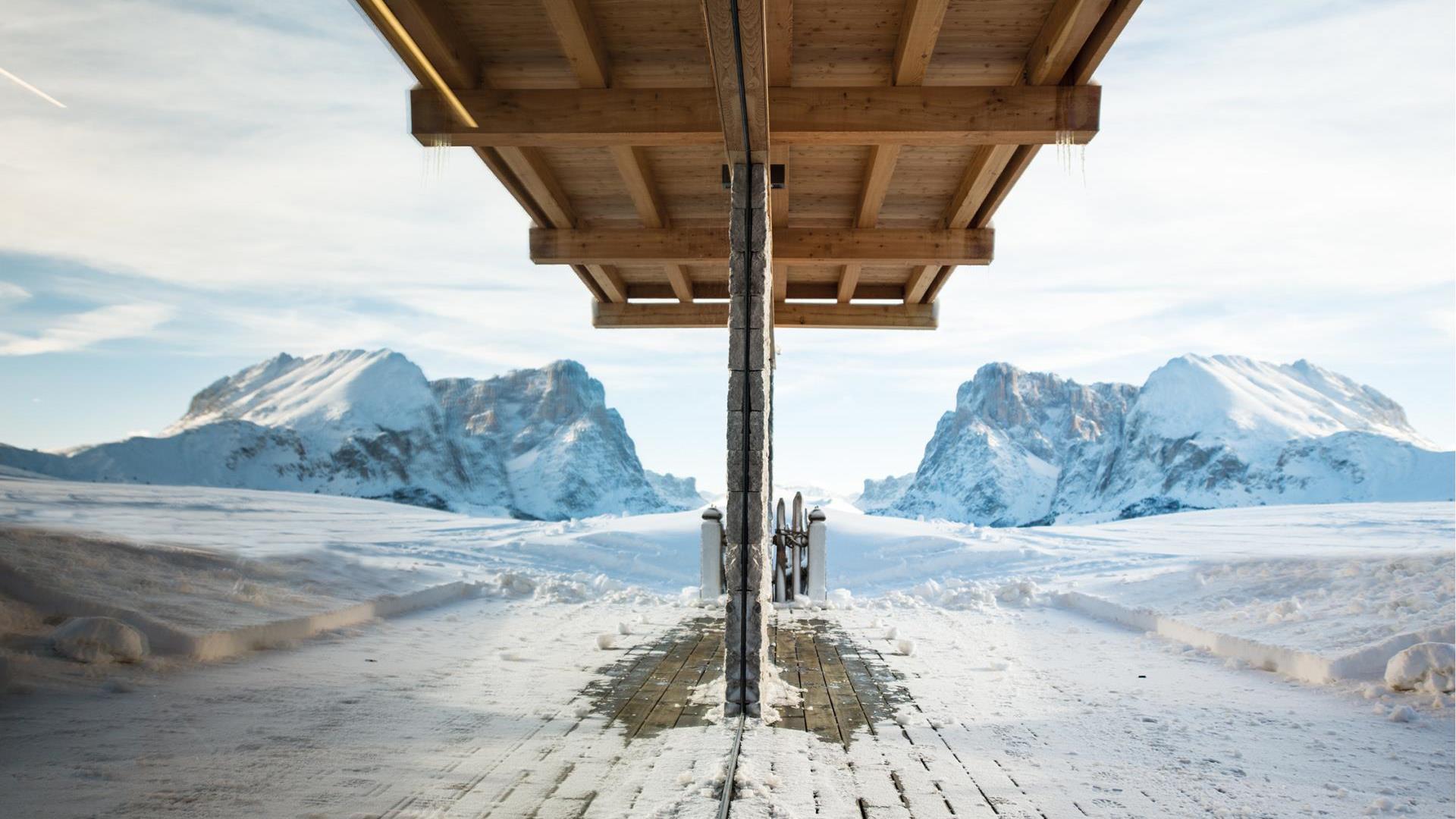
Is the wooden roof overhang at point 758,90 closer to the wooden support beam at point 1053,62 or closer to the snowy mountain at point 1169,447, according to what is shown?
the wooden support beam at point 1053,62

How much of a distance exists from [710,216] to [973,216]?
2.53m

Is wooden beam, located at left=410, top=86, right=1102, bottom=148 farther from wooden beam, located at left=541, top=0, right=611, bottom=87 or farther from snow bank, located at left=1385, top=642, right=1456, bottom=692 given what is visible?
snow bank, located at left=1385, top=642, right=1456, bottom=692

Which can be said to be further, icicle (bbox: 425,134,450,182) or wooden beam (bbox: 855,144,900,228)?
wooden beam (bbox: 855,144,900,228)

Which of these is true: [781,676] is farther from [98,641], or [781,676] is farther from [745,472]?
[98,641]

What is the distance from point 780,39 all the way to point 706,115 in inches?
28.2

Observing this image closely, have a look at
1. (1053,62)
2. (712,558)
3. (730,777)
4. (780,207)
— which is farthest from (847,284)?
(730,777)

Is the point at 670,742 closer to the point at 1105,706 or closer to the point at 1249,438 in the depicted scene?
the point at 1105,706

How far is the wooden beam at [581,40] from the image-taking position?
15.3 ft

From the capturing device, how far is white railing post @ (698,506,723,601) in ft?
30.8

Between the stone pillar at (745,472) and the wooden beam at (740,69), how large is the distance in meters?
0.40

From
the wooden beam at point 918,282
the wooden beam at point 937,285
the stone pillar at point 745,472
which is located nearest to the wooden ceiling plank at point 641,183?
the stone pillar at point 745,472

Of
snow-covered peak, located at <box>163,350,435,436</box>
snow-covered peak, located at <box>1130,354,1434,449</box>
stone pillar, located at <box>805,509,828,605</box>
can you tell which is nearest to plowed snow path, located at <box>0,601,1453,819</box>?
stone pillar, located at <box>805,509,828,605</box>

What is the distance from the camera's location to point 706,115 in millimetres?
5645

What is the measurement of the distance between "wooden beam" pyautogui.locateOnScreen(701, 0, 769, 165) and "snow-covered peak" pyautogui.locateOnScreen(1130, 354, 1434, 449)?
158766mm
